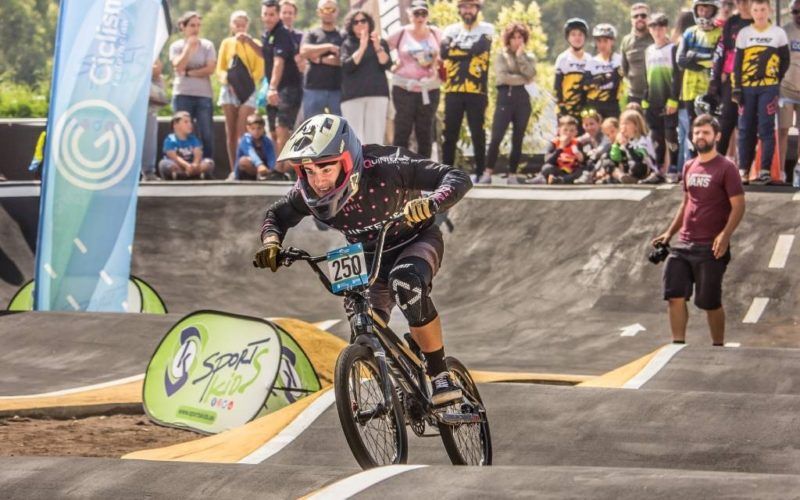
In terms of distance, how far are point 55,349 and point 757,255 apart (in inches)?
277

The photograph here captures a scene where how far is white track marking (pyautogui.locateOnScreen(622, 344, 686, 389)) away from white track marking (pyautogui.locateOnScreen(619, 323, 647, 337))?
2860 mm

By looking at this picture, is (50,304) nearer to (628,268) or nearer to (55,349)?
(55,349)

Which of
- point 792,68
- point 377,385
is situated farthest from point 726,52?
point 377,385

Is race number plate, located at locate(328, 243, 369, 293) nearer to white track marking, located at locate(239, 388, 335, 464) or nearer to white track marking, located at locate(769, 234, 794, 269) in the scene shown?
white track marking, located at locate(239, 388, 335, 464)

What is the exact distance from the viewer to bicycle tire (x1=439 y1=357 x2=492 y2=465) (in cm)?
707

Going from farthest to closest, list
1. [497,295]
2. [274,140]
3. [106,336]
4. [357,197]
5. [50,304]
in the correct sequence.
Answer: [274,140] → [497,295] → [50,304] → [106,336] → [357,197]

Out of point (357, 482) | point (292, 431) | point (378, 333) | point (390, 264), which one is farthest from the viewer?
point (292, 431)

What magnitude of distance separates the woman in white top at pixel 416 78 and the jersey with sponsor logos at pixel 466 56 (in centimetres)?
13

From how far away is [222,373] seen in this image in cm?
976

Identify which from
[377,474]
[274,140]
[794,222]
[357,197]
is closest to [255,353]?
[357,197]

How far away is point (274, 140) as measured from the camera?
58.6ft

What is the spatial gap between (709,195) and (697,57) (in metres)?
4.51

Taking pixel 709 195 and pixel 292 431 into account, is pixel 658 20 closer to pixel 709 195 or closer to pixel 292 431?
pixel 709 195

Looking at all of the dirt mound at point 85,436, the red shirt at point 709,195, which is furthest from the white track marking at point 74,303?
the red shirt at point 709,195
